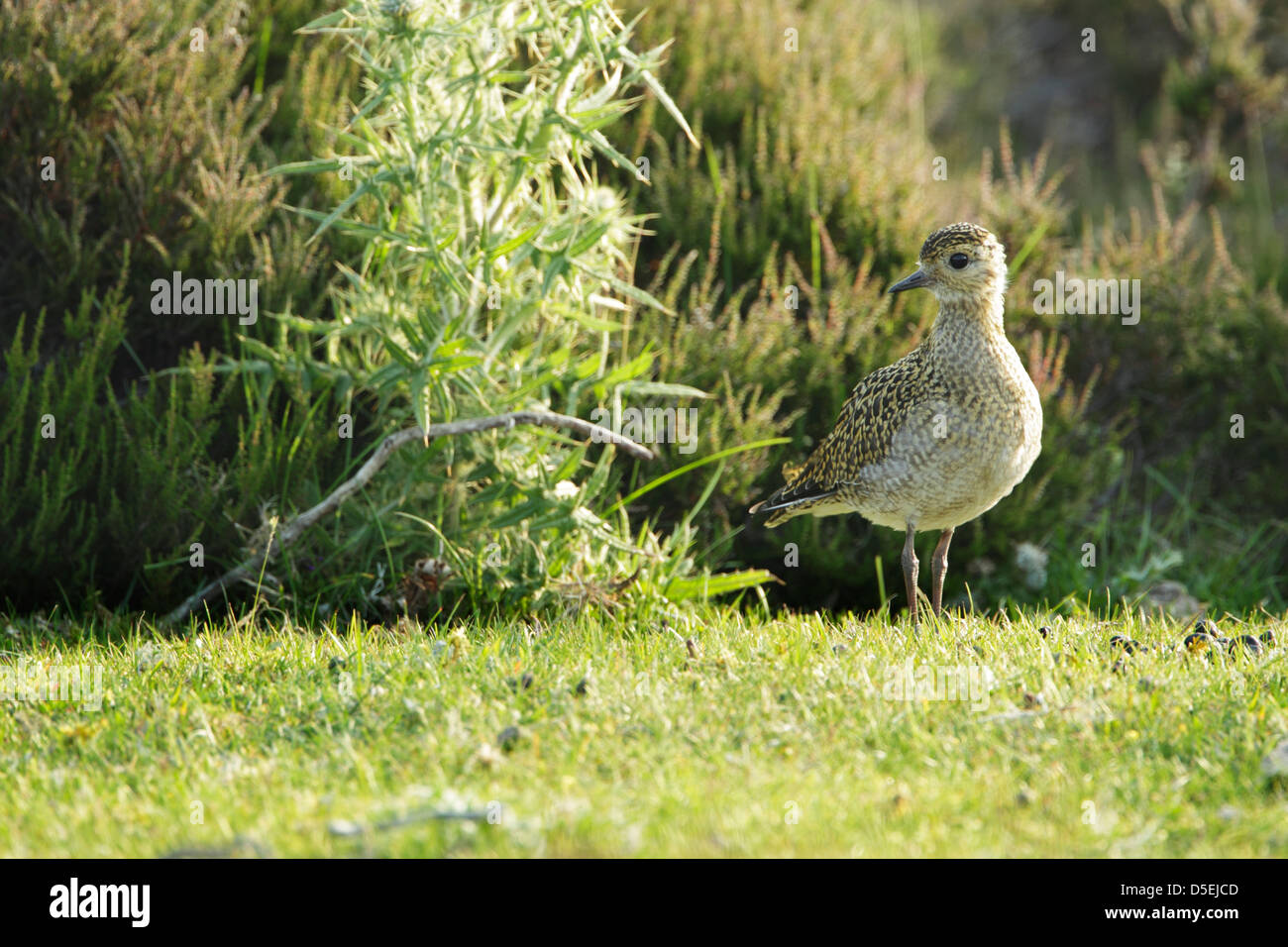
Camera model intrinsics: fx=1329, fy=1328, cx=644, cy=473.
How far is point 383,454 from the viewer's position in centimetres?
613

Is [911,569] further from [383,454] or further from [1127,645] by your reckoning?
[383,454]

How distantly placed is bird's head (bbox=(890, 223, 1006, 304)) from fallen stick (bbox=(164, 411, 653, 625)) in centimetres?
149

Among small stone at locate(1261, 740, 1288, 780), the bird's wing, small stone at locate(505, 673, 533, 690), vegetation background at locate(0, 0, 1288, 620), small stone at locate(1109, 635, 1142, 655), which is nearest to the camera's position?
small stone at locate(1261, 740, 1288, 780)

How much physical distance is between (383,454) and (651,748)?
2.36m

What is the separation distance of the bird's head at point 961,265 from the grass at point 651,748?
60.0 inches

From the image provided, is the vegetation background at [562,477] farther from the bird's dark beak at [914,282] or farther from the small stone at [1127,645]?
the bird's dark beak at [914,282]

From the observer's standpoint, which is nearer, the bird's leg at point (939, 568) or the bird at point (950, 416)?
the bird at point (950, 416)

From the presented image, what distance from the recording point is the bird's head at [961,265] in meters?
5.96

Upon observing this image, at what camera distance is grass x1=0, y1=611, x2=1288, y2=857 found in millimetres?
3799

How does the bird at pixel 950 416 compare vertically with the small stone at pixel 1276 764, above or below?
above

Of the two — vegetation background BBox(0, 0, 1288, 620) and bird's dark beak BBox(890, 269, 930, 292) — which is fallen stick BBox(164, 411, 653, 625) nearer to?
vegetation background BBox(0, 0, 1288, 620)

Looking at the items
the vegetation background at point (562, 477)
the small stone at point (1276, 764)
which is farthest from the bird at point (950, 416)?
the small stone at point (1276, 764)

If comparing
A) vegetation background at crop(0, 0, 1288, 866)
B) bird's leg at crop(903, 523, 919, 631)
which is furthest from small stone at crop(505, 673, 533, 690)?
bird's leg at crop(903, 523, 919, 631)

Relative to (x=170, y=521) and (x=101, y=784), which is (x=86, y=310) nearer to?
(x=170, y=521)
